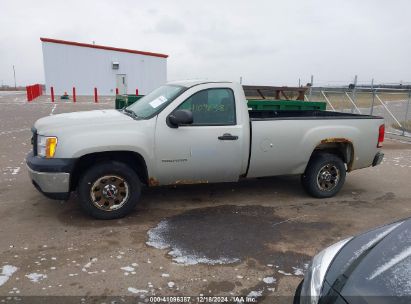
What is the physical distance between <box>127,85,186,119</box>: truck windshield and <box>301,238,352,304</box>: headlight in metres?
2.88

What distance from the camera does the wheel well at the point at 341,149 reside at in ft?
18.4

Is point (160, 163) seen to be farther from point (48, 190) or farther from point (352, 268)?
point (352, 268)

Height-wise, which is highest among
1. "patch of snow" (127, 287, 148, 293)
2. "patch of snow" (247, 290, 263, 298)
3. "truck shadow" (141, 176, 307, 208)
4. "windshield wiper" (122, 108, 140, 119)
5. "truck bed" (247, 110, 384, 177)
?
"windshield wiper" (122, 108, 140, 119)

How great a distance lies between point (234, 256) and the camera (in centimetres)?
379

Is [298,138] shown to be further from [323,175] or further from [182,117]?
[182,117]

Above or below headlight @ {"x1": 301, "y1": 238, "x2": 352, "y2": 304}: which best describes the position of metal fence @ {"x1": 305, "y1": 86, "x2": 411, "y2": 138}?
above

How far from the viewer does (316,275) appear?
7.39ft

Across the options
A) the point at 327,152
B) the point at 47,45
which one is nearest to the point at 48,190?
the point at 327,152

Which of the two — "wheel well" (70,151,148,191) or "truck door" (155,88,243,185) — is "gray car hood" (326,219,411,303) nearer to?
"truck door" (155,88,243,185)

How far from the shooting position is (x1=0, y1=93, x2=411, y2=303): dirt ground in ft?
10.6

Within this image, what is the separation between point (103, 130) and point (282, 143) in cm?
245

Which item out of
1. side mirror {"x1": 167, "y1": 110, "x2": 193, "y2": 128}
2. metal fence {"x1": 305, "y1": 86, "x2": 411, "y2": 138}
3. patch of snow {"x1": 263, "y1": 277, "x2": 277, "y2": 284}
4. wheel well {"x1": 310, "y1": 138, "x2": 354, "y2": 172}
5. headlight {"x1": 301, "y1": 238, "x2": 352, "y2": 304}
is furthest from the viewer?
metal fence {"x1": 305, "y1": 86, "x2": 411, "y2": 138}

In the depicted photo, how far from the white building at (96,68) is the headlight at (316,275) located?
34850 mm

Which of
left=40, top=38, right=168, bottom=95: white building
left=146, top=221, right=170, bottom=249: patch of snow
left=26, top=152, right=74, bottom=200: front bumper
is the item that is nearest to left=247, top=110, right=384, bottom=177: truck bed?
left=146, top=221, right=170, bottom=249: patch of snow
